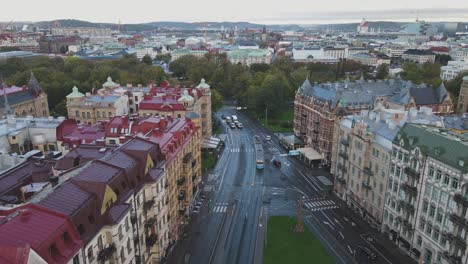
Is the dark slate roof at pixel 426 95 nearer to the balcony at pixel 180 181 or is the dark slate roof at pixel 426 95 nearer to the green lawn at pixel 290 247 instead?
the green lawn at pixel 290 247

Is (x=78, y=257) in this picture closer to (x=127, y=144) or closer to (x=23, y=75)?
(x=127, y=144)

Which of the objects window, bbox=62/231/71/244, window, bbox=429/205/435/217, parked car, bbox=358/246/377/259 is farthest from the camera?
parked car, bbox=358/246/377/259

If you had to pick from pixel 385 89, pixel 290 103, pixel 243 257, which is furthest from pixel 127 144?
pixel 290 103

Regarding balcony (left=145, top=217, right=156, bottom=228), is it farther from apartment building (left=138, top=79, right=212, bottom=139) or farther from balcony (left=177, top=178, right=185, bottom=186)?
apartment building (left=138, top=79, right=212, bottom=139)

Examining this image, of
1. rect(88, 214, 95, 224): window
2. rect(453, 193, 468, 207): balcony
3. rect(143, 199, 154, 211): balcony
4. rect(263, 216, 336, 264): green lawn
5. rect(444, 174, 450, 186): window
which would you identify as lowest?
rect(263, 216, 336, 264): green lawn

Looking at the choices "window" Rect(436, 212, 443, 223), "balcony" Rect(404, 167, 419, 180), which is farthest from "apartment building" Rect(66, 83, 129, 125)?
"window" Rect(436, 212, 443, 223)

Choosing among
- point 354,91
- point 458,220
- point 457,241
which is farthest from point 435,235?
point 354,91

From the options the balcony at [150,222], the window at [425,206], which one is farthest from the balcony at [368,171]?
the balcony at [150,222]
